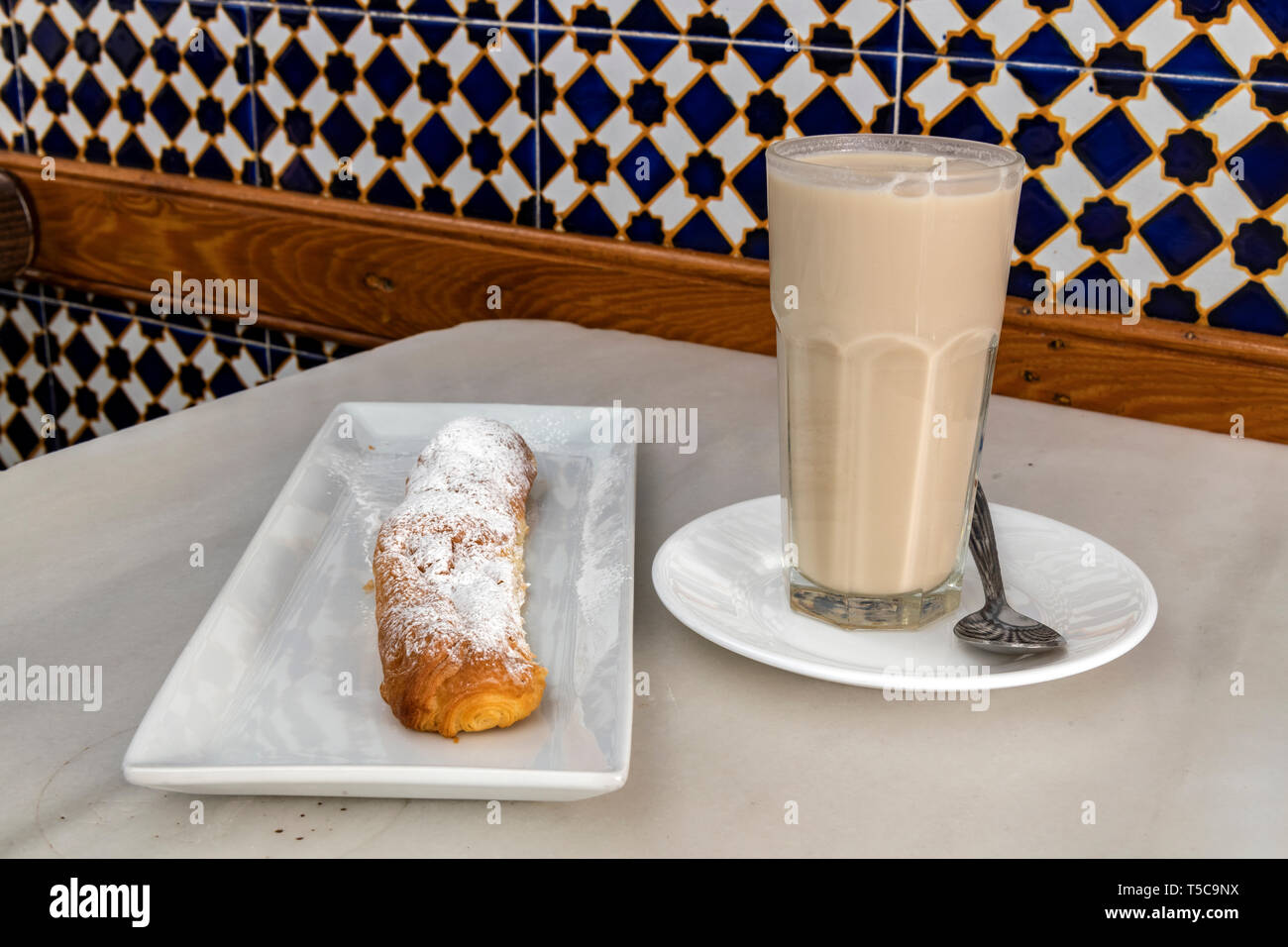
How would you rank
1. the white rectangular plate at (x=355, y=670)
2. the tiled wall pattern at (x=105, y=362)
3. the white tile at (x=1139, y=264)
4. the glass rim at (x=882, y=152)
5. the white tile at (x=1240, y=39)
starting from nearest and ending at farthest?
the white rectangular plate at (x=355, y=670), the glass rim at (x=882, y=152), the white tile at (x=1240, y=39), the white tile at (x=1139, y=264), the tiled wall pattern at (x=105, y=362)

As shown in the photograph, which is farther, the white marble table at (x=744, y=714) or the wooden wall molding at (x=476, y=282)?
the wooden wall molding at (x=476, y=282)

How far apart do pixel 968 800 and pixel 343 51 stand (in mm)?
1360

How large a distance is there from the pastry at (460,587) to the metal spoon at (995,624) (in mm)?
242

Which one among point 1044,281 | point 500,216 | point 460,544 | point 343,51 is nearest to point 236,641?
point 460,544

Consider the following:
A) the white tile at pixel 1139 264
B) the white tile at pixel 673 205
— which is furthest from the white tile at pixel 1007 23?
the white tile at pixel 673 205

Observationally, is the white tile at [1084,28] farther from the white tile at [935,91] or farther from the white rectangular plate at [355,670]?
the white rectangular plate at [355,670]

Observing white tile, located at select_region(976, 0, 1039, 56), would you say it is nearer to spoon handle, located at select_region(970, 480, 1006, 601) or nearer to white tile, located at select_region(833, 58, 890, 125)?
white tile, located at select_region(833, 58, 890, 125)

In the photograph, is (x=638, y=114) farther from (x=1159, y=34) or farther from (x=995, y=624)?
(x=995, y=624)

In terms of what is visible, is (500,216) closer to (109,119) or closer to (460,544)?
(109,119)

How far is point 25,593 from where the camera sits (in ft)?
2.47

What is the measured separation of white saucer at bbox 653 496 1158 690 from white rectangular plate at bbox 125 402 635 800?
0.05 meters

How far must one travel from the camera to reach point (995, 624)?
0.67 meters

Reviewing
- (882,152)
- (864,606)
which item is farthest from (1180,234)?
(864,606)

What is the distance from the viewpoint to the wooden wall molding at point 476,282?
45.3 inches
